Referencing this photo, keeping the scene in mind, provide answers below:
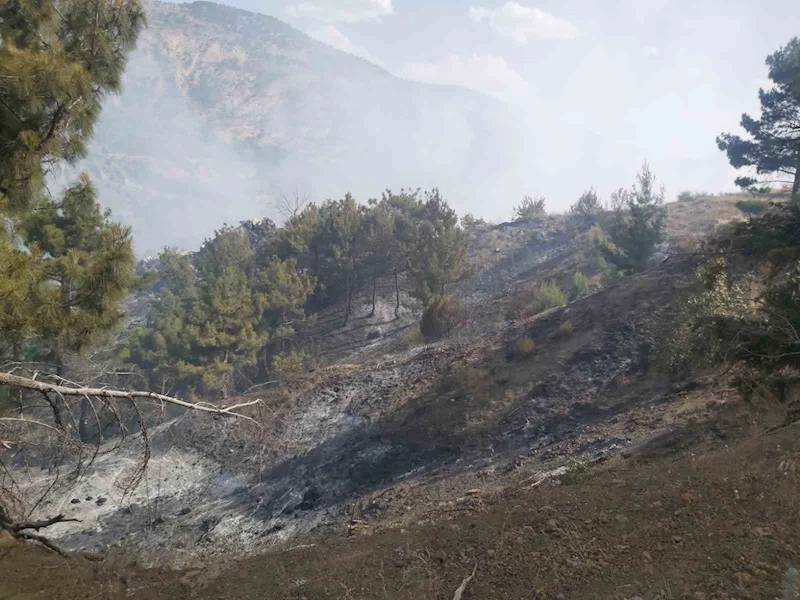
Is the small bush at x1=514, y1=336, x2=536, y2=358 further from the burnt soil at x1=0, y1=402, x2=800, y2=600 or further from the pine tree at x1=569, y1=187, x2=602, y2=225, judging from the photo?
the pine tree at x1=569, y1=187, x2=602, y2=225

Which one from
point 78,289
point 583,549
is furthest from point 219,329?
point 583,549

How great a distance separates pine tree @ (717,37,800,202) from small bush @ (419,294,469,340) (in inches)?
554

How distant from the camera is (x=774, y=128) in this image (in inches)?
832

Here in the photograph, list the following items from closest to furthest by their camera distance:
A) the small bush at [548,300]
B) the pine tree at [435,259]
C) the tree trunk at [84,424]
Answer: the tree trunk at [84,424] < the small bush at [548,300] < the pine tree at [435,259]

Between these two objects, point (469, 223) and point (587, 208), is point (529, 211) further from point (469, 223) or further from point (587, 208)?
point (469, 223)

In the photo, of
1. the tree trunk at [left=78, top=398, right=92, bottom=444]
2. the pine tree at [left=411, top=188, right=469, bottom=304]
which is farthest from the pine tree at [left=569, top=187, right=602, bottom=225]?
the tree trunk at [left=78, top=398, right=92, bottom=444]

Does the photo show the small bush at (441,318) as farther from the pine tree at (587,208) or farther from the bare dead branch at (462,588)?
the pine tree at (587,208)

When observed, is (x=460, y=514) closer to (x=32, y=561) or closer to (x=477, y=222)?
(x=32, y=561)

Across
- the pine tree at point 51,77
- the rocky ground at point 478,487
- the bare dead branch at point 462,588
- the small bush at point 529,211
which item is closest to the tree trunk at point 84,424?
the rocky ground at point 478,487

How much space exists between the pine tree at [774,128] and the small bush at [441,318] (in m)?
14.1

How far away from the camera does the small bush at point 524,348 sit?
15727 mm

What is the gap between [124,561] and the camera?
28.7 feet

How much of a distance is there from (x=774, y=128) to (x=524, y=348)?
16149 mm

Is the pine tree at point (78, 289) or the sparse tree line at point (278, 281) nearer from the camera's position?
the pine tree at point (78, 289)
